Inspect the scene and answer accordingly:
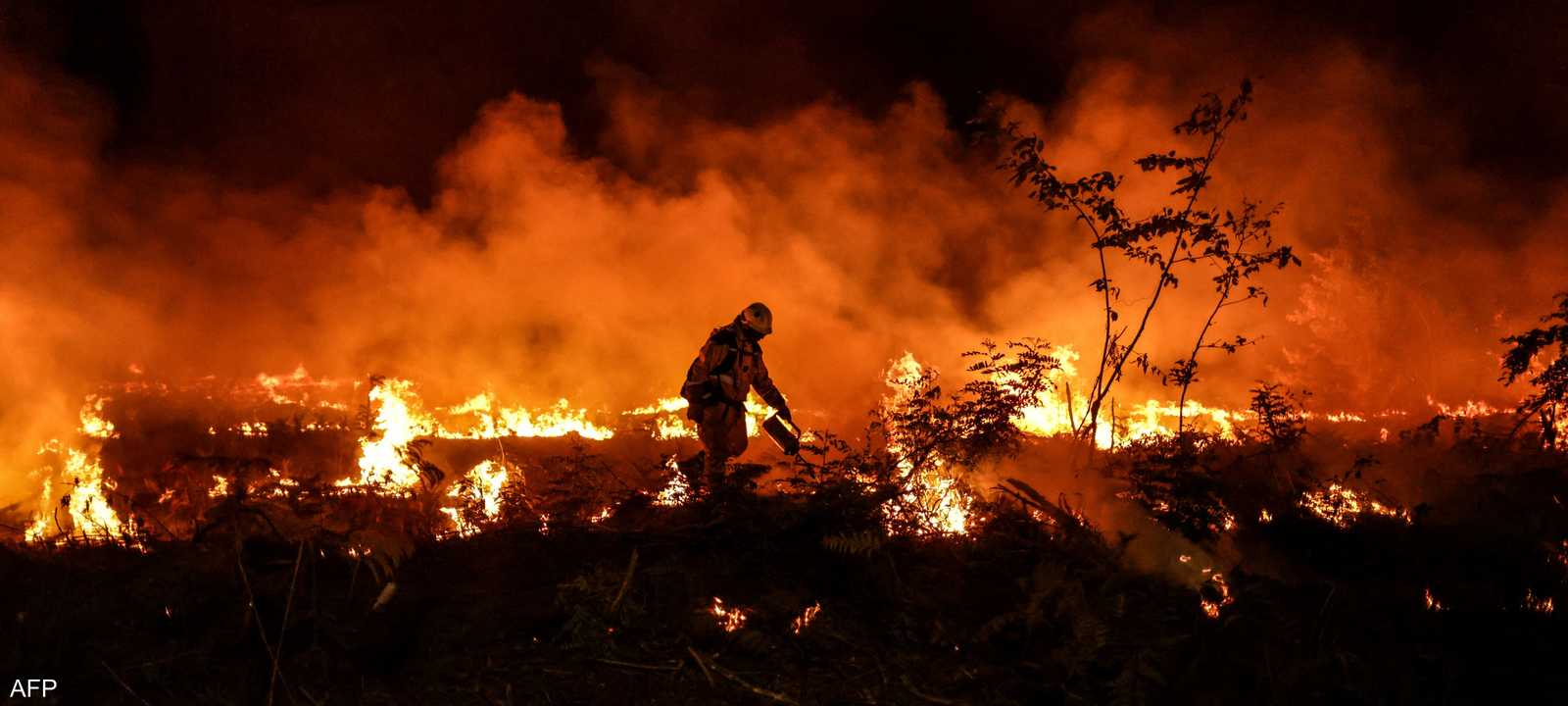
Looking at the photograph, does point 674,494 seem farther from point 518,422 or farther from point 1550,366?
point 518,422

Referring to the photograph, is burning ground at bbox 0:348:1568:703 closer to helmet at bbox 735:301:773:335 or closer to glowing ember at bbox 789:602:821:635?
glowing ember at bbox 789:602:821:635

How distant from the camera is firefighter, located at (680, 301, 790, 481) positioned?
665 centimetres

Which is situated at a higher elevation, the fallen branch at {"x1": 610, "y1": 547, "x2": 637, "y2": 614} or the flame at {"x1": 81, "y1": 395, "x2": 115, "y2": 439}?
the flame at {"x1": 81, "y1": 395, "x2": 115, "y2": 439}

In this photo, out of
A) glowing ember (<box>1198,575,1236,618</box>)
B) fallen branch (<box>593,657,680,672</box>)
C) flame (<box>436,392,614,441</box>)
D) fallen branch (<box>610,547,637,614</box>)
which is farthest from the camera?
flame (<box>436,392,614,441</box>)

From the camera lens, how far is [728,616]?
3.58 metres

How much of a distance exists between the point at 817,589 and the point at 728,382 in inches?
115

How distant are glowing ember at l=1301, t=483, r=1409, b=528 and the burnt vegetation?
0.03m

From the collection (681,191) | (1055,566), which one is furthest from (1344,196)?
(1055,566)

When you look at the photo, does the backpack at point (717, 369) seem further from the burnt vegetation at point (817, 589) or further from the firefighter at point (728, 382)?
the burnt vegetation at point (817, 589)

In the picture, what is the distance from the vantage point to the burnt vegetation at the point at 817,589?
10.5ft

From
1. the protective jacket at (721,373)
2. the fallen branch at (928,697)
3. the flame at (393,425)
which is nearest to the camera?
the fallen branch at (928,697)

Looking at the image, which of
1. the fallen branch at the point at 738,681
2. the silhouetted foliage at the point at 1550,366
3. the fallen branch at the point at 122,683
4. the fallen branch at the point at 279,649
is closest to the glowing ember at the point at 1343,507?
the silhouetted foliage at the point at 1550,366

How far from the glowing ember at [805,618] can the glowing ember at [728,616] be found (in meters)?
0.21

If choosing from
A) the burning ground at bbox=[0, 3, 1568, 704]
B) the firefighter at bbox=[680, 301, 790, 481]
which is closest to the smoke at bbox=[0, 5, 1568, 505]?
the burning ground at bbox=[0, 3, 1568, 704]
